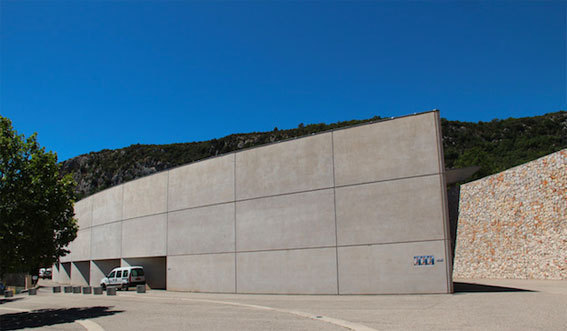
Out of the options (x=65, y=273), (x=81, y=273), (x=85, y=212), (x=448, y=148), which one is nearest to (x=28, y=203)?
(x=85, y=212)

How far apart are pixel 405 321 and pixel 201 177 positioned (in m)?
16.9

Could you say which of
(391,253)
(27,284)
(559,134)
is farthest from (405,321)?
(559,134)

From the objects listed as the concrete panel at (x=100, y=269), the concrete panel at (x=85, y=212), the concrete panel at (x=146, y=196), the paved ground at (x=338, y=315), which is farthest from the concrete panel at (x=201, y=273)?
the concrete panel at (x=85, y=212)

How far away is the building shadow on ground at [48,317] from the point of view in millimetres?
14233

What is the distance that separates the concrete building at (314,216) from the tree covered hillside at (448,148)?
35839 millimetres

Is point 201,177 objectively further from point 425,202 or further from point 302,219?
point 425,202

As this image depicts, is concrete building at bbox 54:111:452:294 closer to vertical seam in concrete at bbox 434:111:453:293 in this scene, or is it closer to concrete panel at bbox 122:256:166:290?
vertical seam in concrete at bbox 434:111:453:293

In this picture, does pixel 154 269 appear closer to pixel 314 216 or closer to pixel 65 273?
pixel 314 216

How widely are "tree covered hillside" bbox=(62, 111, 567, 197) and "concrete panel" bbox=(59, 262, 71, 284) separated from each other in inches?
541

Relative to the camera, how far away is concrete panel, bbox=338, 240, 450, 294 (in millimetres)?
17453

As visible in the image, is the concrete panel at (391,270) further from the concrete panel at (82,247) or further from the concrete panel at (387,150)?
the concrete panel at (82,247)

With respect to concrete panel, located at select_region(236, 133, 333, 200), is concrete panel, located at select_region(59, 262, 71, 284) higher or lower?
lower

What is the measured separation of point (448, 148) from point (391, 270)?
6462 centimetres

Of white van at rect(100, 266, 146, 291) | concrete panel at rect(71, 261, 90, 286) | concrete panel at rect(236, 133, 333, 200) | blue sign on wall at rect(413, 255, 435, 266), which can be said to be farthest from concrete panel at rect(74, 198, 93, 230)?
blue sign on wall at rect(413, 255, 435, 266)
